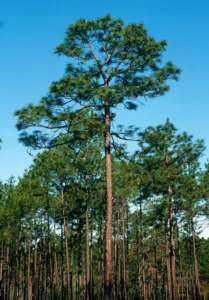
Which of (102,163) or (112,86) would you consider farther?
(102,163)

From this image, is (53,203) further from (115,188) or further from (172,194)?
(172,194)

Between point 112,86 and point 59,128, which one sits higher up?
point 112,86

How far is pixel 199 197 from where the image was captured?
1004 inches

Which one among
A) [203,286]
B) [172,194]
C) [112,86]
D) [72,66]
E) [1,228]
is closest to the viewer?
[112,86]

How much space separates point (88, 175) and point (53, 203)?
A: 5180 millimetres

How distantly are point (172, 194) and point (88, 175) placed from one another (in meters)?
6.54

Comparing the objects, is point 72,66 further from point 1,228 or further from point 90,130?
point 1,228

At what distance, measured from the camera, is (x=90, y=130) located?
12.6 m

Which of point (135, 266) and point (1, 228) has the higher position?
point (1, 228)

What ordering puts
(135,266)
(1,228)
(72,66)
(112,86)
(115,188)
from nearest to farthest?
(112,86)
(72,66)
(115,188)
(1,228)
(135,266)

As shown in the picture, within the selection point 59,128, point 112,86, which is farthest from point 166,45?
point 59,128

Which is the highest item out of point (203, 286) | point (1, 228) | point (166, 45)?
point (166, 45)

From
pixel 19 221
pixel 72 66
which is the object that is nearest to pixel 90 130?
pixel 72 66

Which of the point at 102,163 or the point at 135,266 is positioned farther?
the point at 135,266
